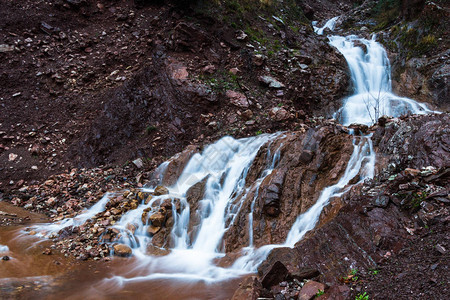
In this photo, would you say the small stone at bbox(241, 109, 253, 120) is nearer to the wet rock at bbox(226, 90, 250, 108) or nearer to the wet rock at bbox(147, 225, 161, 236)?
the wet rock at bbox(226, 90, 250, 108)

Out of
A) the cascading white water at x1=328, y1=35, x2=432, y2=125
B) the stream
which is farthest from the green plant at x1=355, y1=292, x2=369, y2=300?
the cascading white water at x1=328, y1=35, x2=432, y2=125

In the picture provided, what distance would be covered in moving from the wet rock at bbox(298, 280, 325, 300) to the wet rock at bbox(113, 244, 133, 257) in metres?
4.08

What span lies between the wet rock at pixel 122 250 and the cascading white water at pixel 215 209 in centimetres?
17

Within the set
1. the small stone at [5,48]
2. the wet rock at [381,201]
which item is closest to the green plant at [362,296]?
the wet rock at [381,201]

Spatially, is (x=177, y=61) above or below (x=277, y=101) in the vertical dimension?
above

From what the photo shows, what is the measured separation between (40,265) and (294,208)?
207 inches

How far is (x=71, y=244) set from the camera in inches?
236

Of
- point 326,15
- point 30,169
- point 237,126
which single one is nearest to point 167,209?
point 237,126

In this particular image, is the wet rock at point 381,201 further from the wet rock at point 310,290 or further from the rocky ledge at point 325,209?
the wet rock at point 310,290

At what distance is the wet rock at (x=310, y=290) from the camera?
328 centimetres

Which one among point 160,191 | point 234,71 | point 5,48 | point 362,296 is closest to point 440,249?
point 362,296

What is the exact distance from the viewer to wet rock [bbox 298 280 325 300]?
3.28 meters

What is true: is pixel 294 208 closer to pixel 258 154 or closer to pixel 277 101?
pixel 258 154

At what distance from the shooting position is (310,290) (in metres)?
3.36
